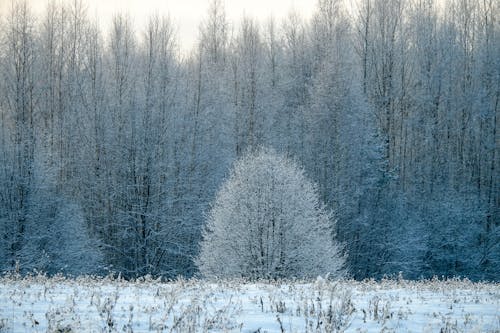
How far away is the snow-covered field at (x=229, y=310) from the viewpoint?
6281mm

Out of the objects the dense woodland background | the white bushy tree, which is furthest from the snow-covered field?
the dense woodland background

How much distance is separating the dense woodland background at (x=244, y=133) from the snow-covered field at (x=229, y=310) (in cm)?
1958

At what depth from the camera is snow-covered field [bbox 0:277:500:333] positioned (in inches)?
247

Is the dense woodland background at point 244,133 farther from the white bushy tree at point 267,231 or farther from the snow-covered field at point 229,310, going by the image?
the snow-covered field at point 229,310

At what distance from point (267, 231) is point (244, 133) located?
70.0ft

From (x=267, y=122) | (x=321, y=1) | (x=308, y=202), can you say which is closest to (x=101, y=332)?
(x=308, y=202)

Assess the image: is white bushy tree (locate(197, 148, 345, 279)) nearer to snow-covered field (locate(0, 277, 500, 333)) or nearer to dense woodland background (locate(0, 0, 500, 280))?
dense woodland background (locate(0, 0, 500, 280))

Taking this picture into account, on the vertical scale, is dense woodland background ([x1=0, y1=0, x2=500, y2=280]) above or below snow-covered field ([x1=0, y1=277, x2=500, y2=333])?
above

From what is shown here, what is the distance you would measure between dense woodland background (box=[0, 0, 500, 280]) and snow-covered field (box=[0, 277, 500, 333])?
1958cm

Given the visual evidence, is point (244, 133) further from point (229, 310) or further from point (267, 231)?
point (229, 310)

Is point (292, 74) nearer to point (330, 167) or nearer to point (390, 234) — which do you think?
point (330, 167)

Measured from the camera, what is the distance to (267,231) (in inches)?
880

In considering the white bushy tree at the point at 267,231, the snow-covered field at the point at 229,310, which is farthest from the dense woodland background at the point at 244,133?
the snow-covered field at the point at 229,310

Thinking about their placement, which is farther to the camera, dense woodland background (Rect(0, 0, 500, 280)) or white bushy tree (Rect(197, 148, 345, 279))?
dense woodland background (Rect(0, 0, 500, 280))
